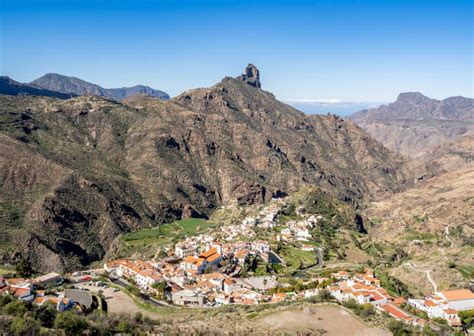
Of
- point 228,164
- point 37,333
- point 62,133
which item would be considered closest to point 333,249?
point 37,333

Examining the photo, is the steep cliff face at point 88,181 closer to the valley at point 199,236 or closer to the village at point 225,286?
the valley at point 199,236

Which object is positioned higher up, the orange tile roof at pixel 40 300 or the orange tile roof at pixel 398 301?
the orange tile roof at pixel 40 300

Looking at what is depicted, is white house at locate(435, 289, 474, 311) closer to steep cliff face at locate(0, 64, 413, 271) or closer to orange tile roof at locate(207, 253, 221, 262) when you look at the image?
orange tile roof at locate(207, 253, 221, 262)

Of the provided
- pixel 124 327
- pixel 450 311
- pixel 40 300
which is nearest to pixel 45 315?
pixel 124 327

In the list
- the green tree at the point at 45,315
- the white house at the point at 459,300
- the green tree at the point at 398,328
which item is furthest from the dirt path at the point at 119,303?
the white house at the point at 459,300

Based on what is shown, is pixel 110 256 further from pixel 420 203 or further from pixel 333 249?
pixel 420 203

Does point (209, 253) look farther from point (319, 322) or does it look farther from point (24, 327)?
point (24, 327)
